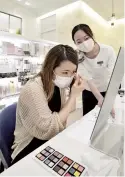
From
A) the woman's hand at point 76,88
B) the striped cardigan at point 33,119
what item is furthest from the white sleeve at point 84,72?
the striped cardigan at point 33,119

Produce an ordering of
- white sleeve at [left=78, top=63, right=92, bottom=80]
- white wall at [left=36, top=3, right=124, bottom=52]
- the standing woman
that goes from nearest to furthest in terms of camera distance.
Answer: the standing woman → white sleeve at [left=78, top=63, right=92, bottom=80] → white wall at [left=36, top=3, right=124, bottom=52]

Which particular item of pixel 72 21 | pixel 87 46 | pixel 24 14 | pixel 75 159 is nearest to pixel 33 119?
pixel 75 159

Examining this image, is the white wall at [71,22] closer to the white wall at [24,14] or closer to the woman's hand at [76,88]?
the white wall at [24,14]

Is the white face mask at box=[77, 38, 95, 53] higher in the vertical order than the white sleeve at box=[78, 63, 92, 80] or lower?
higher

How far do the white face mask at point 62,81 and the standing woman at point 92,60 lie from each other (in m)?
0.45

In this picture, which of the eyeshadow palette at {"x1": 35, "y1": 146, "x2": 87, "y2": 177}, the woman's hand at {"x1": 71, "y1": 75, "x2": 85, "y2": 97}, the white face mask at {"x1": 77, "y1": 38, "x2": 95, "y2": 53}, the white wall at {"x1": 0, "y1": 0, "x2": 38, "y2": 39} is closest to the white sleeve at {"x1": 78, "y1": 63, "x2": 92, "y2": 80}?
the white face mask at {"x1": 77, "y1": 38, "x2": 95, "y2": 53}

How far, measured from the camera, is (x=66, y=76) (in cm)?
91

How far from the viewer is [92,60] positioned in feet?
4.66

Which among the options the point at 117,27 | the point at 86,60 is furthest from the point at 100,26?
the point at 86,60

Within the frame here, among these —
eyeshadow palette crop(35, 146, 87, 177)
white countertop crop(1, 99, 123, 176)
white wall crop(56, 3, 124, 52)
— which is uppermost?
white wall crop(56, 3, 124, 52)

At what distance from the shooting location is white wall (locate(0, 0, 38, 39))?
10.1ft

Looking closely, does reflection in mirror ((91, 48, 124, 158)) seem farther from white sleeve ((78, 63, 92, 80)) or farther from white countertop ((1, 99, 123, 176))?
white sleeve ((78, 63, 92, 80))

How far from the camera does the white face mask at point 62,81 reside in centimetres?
91

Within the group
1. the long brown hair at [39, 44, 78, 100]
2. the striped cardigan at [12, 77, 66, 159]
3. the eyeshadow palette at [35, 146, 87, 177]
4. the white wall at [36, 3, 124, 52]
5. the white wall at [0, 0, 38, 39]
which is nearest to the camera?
the eyeshadow palette at [35, 146, 87, 177]
